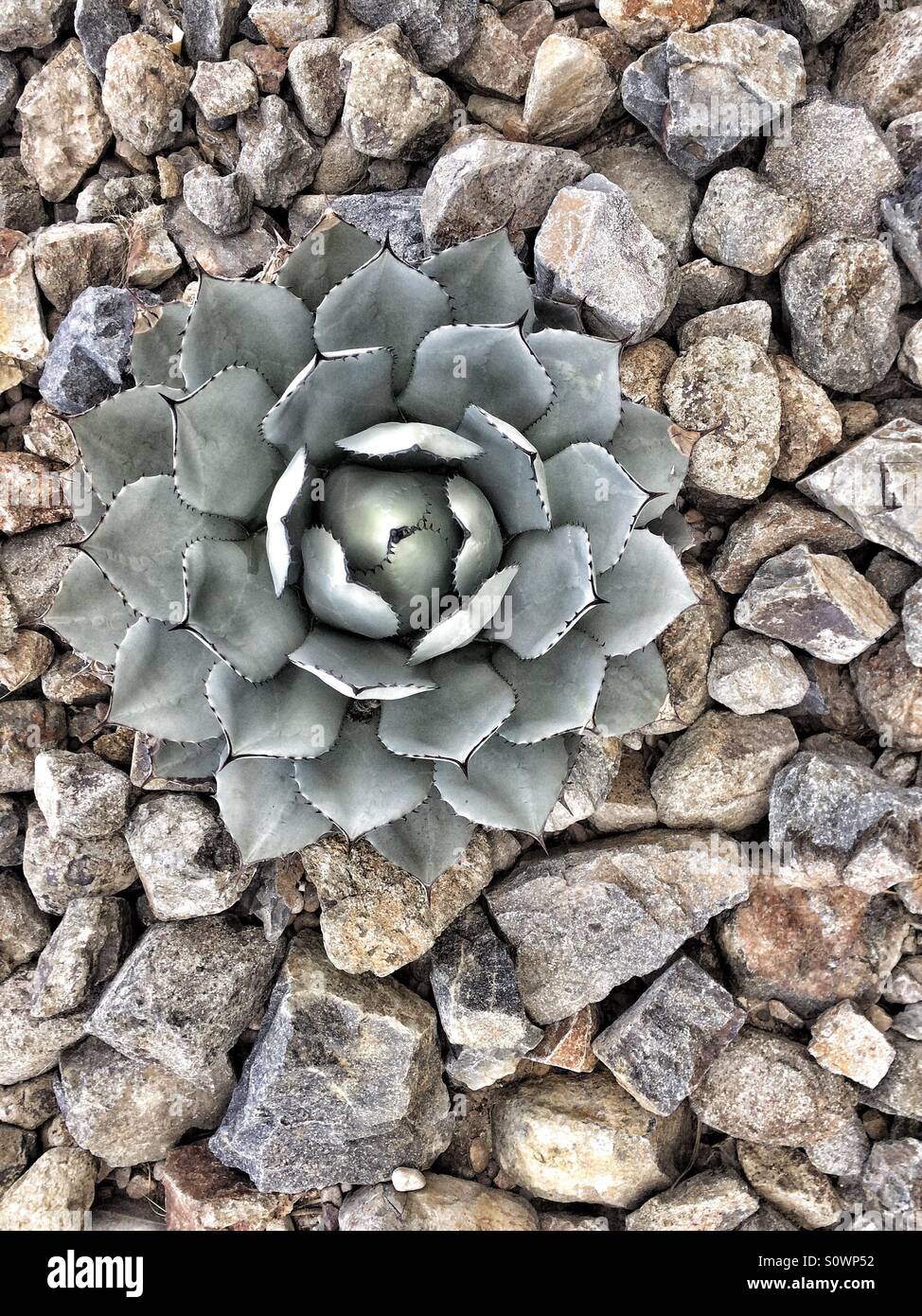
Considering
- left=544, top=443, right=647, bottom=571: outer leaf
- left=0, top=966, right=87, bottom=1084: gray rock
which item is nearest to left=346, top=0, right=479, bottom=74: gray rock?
left=544, top=443, right=647, bottom=571: outer leaf

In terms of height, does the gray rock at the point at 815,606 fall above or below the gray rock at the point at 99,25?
below

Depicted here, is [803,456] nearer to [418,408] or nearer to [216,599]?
[418,408]

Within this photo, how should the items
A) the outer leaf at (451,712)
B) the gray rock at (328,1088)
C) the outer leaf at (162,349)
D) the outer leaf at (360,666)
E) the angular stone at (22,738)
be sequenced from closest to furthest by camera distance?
the outer leaf at (360,666) → the outer leaf at (451,712) → the outer leaf at (162,349) → the gray rock at (328,1088) → the angular stone at (22,738)

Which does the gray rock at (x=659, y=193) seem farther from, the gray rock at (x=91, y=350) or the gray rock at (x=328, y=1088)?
the gray rock at (x=328, y=1088)

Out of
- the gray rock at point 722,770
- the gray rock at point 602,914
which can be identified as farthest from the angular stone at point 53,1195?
the gray rock at point 722,770

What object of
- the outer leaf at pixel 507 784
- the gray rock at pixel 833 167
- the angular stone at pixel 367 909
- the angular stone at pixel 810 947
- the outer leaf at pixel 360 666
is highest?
the gray rock at pixel 833 167

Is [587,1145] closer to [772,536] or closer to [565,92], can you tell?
[772,536]
